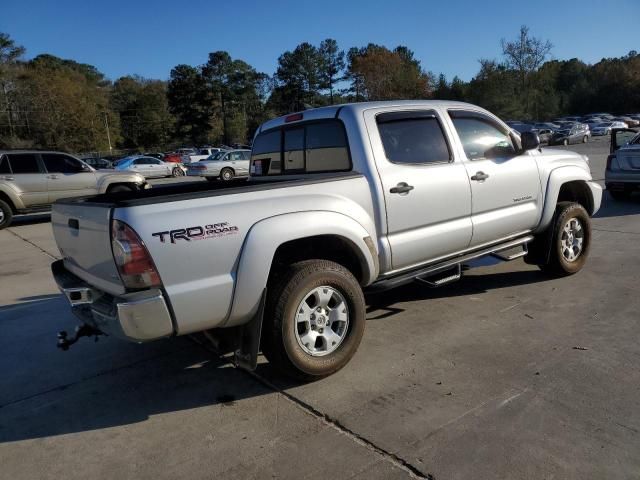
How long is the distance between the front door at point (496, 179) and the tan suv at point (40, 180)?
10436 millimetres

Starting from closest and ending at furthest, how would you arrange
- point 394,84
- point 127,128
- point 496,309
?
point 496,309 < point 394,84 < point 127,128

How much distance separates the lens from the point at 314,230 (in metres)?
3.45

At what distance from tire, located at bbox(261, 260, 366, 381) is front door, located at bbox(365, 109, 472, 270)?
2.16ft

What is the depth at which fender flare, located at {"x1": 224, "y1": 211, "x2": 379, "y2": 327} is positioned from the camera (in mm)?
3150

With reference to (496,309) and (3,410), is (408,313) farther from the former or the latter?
(3,410)

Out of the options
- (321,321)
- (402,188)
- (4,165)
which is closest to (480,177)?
(402,188)

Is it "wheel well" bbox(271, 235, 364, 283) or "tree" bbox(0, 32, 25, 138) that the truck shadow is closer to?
"wheel well" bbox(271, 235, 364, 283)

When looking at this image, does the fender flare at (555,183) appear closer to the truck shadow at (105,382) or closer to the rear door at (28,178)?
the truck shadow at (105,382)

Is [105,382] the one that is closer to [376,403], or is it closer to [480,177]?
[376,403]

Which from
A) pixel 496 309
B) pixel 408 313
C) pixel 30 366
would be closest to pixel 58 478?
pixel 30 366

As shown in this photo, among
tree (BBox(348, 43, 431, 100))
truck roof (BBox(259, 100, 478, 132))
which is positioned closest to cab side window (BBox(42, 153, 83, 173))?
truck roof (BBox(259, 100, 478, 132))

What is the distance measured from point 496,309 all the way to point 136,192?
3.44 metres

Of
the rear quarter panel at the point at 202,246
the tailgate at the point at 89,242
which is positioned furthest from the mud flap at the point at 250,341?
the tailgate at the point at 89,242

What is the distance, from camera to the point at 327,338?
11.9 feet
